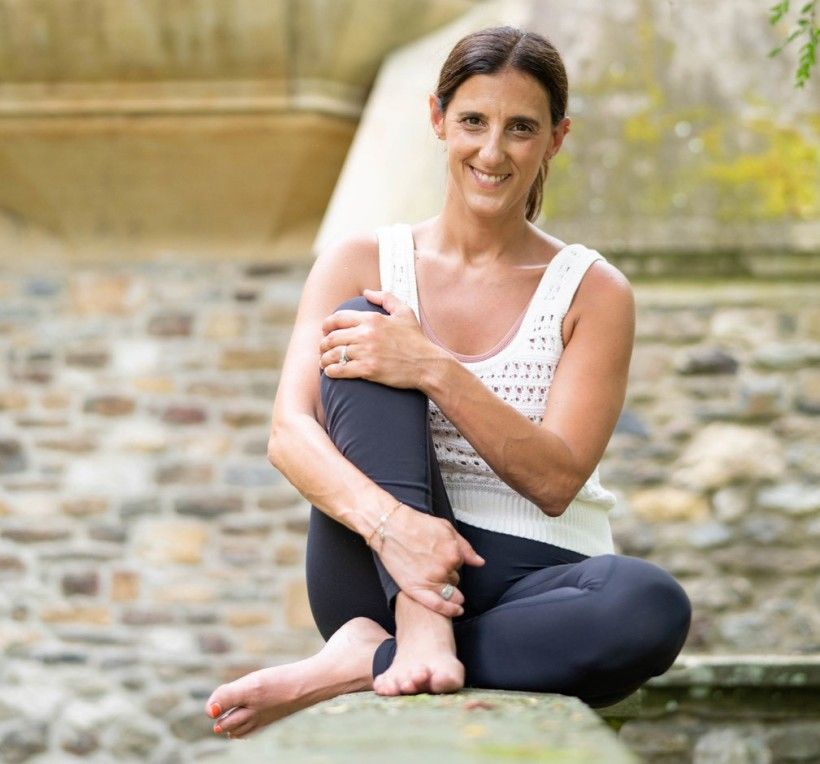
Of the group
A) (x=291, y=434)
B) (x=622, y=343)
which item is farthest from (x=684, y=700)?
(x=291, y=434)

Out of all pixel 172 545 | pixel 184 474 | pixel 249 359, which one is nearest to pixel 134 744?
pixel 172 545

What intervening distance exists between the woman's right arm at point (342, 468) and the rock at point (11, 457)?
2812mm

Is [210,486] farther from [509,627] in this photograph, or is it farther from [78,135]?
[509,627]

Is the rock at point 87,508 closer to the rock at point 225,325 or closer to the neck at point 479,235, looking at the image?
the rock at point 225,325

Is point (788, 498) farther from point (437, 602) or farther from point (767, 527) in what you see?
point (437, 602)

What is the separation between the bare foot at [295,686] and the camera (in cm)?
159

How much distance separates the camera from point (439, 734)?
116 cm

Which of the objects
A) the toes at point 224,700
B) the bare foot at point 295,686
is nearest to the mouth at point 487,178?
the bare foot at point 295,686

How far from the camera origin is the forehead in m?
1.76

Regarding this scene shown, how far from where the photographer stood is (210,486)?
4363 mm

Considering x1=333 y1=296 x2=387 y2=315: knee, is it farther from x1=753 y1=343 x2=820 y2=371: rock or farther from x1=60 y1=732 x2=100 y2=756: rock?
x1=60 y1=732 x2=100 y2=756: rock

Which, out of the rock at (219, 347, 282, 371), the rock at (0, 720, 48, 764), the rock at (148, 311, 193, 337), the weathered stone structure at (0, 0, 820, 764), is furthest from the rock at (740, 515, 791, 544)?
the rock at (0, 720, 48, 764)

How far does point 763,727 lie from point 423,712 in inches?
59.1

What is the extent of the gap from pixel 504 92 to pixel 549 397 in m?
0.42
